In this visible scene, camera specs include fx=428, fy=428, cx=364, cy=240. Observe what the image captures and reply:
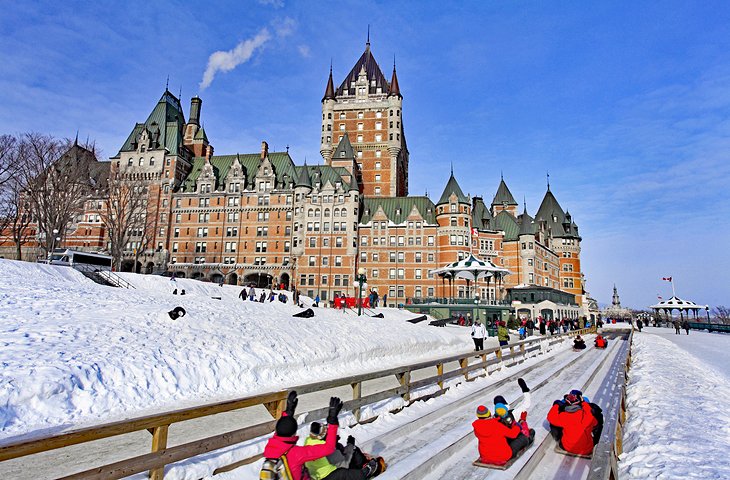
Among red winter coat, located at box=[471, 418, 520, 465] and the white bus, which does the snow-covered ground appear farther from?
the white bus

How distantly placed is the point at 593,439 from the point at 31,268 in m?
32.5

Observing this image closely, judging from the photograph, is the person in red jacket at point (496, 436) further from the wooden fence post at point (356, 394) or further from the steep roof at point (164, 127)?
the steep roof at point (164, 127)

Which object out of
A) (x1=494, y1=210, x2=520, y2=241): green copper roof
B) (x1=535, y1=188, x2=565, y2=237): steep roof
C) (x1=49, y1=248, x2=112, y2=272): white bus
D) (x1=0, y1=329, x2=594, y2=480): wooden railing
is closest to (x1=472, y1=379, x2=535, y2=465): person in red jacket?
(x1=0, y1=329, x2=594, y2=480): wooden railing

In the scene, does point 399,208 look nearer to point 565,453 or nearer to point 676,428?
point 676,428

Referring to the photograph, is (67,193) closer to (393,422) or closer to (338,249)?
(338,249)

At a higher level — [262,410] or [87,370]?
[87,370]

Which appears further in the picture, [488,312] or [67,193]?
[488,312]

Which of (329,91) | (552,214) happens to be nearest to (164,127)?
(329,91)

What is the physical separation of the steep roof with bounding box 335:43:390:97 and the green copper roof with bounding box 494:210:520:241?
3231 centimetres

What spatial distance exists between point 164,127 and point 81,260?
43735 mm

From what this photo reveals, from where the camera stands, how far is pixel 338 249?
61.8 m

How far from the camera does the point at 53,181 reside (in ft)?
126

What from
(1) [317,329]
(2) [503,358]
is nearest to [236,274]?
(1) [317,329]

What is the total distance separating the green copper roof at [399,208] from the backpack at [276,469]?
196 ft
